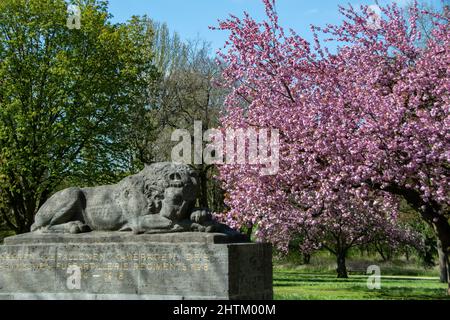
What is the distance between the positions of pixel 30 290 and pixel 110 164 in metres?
17.5

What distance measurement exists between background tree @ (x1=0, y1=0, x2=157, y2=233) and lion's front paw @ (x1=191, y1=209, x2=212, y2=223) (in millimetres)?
16130

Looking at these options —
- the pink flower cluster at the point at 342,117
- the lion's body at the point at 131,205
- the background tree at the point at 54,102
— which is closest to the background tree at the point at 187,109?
the background tree at the point at 54,102

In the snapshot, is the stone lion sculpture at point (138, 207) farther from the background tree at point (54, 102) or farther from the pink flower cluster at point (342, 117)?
the background tree at point (54, 102)

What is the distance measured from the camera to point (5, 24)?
27906 mm

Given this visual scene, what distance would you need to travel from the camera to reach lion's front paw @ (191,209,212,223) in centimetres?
1174

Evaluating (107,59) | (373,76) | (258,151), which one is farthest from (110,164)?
(373,76)

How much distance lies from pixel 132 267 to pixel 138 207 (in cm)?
124

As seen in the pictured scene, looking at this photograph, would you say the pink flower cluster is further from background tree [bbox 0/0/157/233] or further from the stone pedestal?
background tree [bbox 0/0/157/233]

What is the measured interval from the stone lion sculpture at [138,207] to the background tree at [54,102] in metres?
14.3

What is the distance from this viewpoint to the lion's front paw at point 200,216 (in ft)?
38.5

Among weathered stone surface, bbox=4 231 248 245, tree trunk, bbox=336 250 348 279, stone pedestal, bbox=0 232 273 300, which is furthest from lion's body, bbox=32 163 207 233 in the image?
tree trunk, bbox=336 250 348 279

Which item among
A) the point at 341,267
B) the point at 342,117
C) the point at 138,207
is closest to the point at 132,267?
the point at 138,207

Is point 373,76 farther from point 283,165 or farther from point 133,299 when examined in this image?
point 133,299

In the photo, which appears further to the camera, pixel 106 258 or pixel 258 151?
pixel 258 151
